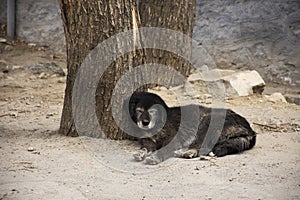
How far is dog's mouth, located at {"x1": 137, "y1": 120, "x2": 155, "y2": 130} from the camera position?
4.78 meters

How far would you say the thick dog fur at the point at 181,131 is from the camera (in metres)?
4.77

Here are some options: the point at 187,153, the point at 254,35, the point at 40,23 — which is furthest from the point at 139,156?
the point at 40,23

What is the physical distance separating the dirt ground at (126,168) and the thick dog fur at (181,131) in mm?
152

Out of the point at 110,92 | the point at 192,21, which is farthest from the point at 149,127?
the point at 192,21

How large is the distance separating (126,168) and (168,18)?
3775mm

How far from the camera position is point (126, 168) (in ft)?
14.3

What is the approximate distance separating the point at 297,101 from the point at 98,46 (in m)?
4.51

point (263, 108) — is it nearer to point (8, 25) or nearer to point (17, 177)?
point (17, 177)

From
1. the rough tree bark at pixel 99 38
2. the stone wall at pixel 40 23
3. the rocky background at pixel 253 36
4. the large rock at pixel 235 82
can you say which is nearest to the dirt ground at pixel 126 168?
the rough tree bark at pixel 99 38

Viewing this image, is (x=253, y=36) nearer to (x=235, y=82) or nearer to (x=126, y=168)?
(x=235, y=82)

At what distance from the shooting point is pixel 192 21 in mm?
7727

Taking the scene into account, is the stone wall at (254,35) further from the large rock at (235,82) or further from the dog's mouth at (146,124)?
the dog's mouth at (146,124)

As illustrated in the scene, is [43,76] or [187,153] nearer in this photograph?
[187,153]

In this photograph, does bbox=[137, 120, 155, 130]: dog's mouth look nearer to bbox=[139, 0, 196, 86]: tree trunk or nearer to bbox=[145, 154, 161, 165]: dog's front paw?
bbox=[145, 154, 161, 165]: dog's front paw
